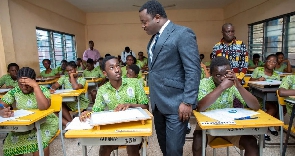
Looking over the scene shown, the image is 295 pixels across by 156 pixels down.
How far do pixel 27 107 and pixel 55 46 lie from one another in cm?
536

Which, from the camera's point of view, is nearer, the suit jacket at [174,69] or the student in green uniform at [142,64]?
the suit jacket at [174,69]

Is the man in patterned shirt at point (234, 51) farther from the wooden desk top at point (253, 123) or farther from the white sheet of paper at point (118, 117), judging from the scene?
the white sheet of paper at point (118, 117)

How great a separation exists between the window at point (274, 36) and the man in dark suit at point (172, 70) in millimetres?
4915

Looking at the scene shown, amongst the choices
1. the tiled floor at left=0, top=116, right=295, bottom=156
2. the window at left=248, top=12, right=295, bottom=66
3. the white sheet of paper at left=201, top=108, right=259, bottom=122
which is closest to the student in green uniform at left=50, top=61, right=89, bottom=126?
the tiled floor at left=0, top=116, right=295, bottom=156

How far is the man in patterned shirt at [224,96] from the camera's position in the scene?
1.63 metres

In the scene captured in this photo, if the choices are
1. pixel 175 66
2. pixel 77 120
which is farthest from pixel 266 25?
pixel 77 120

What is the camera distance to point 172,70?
4.66ft

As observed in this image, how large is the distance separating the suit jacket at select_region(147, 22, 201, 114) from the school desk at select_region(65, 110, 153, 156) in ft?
0.73

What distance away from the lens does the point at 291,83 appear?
7.77ft

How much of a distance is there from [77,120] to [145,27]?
0.81m

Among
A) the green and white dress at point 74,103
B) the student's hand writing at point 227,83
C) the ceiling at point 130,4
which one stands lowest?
the green and white dress at point 74,103

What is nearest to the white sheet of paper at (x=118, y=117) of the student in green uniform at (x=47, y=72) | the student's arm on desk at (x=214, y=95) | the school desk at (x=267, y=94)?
the student's arm on desk at (x=214, y=95)

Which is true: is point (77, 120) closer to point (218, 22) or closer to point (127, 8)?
point (127, 8)

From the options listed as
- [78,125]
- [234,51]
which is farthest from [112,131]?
[234,51]
